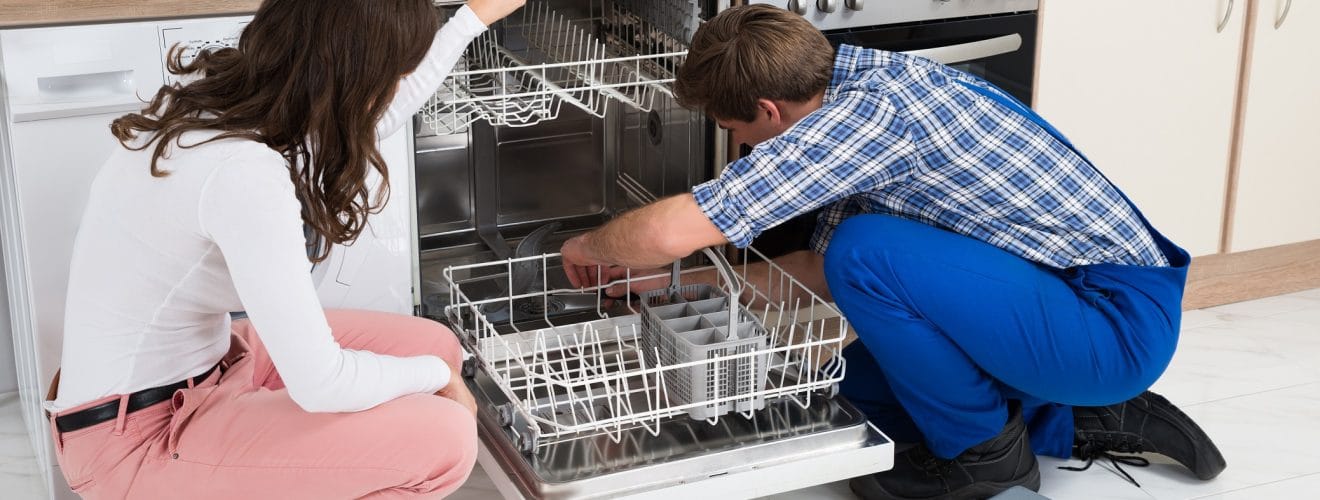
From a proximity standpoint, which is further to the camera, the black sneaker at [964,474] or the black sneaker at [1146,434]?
the black sneaker at [1146,434]

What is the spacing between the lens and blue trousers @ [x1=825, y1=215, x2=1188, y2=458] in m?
1.92

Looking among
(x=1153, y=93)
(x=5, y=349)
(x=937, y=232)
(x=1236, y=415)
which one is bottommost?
(x=1236, y=415)

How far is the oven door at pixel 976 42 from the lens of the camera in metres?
2.33

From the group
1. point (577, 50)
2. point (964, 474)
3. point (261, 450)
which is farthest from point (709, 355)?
point (577, 50)

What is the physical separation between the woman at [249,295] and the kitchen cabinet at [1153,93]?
1.44m

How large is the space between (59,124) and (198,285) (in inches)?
18.7

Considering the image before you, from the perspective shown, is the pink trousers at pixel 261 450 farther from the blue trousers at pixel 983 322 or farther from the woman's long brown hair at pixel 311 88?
the blue trousers at pixel 983 322

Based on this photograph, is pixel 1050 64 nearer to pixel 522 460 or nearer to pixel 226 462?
pixel 522 460

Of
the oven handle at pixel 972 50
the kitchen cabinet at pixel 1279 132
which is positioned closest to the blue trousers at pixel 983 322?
the oven handle at pixel 972 50

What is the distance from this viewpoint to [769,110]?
1954mm

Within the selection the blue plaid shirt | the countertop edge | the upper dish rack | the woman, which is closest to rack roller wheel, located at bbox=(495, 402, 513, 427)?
the woman

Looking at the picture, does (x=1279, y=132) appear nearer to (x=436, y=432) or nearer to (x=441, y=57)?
(x=441, y=57)

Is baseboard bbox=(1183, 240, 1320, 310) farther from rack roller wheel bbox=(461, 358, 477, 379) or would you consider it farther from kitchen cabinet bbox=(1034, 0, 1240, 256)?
rack roller wheel bbox=(461, 358, 477, 379)

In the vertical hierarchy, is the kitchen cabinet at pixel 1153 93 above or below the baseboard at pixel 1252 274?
above
